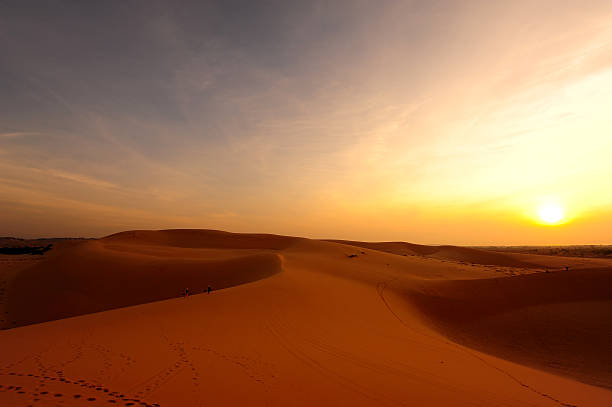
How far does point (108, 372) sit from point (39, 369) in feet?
3.78

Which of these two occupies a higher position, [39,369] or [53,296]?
[39,369]

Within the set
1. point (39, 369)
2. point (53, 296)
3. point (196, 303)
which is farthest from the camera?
point (53, 296)

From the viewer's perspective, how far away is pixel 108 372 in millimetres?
5215

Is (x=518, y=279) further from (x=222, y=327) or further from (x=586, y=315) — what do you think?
(x=222, y=327)

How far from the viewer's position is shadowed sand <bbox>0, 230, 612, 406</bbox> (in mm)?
4898

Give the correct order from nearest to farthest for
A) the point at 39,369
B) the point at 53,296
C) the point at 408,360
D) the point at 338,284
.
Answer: the point at 39,369, the point at 408,360, the point at 338,284, the point at 53,296

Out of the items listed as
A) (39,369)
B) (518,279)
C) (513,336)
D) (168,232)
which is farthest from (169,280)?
(168,232)

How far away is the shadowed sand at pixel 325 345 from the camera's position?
16.1 ft

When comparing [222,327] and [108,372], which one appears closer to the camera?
[108,372]

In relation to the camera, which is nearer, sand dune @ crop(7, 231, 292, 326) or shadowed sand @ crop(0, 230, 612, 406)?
shadowed sand @ crop(0, 230, 612, 406)

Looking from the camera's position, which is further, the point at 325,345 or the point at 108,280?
the point at 108,280

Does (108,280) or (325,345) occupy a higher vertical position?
(325,345)

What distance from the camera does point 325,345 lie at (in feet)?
24.3

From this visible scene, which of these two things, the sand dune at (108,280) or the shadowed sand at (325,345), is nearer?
the shadowed sand at (325,345)
